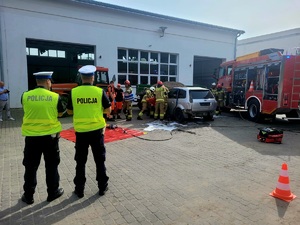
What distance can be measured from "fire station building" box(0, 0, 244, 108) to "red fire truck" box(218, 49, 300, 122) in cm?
716

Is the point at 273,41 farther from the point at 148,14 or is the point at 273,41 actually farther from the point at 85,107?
the point at 85,107

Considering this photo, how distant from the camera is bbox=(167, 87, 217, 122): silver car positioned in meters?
10.7

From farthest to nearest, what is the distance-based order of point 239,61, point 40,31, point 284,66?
point 40,31 < point 239,61 < point 284,66

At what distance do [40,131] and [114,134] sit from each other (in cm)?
503

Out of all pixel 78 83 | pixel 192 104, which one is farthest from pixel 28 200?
pixel 78 83

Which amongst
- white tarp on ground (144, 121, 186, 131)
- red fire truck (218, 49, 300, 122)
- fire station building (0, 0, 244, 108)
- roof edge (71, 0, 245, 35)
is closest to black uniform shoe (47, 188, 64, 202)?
white tarp on ground (144, 121, 186, 131)

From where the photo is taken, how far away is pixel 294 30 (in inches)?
1019

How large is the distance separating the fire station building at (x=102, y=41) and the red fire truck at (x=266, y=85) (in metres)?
7.16

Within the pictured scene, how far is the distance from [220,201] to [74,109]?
2.61 m

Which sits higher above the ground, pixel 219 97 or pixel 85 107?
pixel 85 107

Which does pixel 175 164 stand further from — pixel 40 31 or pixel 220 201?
pixel 40 31

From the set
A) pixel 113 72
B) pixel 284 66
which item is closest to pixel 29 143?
pixel 284 66

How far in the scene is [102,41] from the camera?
16.8 metres

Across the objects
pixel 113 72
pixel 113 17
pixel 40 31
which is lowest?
pixel 113 72
